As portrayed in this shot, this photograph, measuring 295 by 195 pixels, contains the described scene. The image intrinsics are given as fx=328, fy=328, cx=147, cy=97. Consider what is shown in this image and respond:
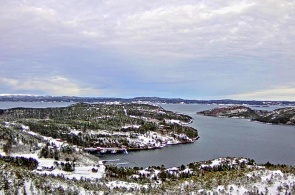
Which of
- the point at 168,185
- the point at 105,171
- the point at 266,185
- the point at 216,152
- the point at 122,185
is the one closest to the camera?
the point at 266,185

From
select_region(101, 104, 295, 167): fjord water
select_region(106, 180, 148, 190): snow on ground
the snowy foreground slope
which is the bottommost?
select_region(101, 104, 295, 167): fjord water

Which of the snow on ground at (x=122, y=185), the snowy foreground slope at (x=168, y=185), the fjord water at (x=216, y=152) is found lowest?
the fjord water at (x=216, y=152)

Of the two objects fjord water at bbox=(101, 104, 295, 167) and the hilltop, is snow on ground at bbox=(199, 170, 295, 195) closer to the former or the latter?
the hilltop

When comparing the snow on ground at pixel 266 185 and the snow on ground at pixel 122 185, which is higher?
the snow on ground at pixel 266 185

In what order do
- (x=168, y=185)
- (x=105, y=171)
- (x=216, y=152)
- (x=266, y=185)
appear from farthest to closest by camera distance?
1. (x=216, y=152)
2. (x=105, y=171)
3. (x=168, y=185)
4. (x=266, y=185)

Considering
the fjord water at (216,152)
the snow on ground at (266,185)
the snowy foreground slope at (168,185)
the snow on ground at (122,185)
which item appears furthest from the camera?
the fjord water at (216,152)

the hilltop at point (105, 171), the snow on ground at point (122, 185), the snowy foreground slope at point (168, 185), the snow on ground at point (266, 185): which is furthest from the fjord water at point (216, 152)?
the snow on ground at point (266, 185)

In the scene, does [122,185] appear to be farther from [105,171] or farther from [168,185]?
[105,171]

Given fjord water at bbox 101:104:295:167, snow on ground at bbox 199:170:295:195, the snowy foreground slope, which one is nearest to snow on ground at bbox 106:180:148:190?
the snowy foreground slope

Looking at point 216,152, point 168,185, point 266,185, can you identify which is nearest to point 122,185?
point 168,185

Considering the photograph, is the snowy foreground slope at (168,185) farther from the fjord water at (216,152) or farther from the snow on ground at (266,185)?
the fjord water at (216,152)

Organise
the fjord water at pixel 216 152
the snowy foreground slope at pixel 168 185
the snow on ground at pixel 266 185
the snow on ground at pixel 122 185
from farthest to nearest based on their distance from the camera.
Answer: the fjord water at pixel 216 152, the snow on ground at pixel 122 185, the snow on ground at pixel 266 185, the snowy foreground slope at pixel 168 185
